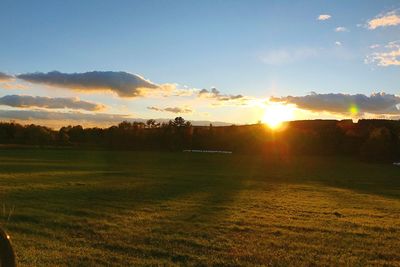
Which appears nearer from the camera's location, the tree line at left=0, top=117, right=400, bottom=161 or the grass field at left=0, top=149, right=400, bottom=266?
the grass field at left=0, top=149, right=400, bottom=266

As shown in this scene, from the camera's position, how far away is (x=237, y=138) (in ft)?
452

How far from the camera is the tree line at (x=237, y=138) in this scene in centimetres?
11369

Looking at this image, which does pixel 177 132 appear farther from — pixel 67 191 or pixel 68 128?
pixel 67 191

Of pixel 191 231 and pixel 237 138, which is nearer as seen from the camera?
pixel 191 231

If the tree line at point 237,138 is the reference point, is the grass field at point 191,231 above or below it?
below

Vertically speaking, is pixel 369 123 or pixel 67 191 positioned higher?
pixel 369 123

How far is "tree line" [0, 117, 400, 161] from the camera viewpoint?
4476 inches

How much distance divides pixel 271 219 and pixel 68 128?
166970 mm

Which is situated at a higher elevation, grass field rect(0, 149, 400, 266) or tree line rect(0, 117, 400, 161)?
tree line rect(0, 117, 400, 161)

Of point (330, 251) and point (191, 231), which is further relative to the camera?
point (191, 231)

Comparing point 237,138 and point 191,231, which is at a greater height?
point 237,138

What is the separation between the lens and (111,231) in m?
15.9

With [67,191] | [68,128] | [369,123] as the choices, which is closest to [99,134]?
[68,128]

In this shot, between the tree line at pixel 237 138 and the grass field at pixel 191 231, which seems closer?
the grass field at pixel 191 231
